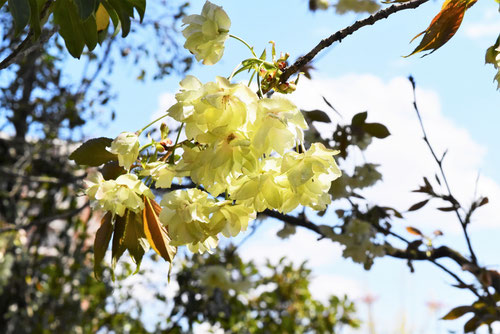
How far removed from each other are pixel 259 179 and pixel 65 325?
340 cm

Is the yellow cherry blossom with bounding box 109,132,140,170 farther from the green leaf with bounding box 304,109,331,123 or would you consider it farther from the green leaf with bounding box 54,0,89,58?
the green leaf with bounding box 304,109,331,123

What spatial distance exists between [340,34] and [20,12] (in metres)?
0.44

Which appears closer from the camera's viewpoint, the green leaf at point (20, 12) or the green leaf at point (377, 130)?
the green leaf at point (20, 12)

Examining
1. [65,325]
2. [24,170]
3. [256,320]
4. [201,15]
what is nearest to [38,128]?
[24,170]

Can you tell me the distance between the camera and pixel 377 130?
166cm

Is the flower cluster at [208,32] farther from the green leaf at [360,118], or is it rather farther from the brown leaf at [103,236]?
the green leaf at [360,118]

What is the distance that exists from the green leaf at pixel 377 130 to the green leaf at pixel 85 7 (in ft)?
3.37

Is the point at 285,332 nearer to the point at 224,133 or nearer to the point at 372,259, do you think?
the point at 372,259

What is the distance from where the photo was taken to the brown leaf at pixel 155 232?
85 cm

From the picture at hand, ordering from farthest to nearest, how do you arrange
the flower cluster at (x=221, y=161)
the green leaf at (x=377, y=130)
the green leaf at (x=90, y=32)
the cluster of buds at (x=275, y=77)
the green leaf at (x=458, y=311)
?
1. the green leaf at (x=377, y=130)
2. the green leaf at (x=458, y=311)
3. the green leaf at (x=90, y=32)
4. the cluster of buds at (x=275, y=77)
5. the flower cluster at (x=221, y=161)

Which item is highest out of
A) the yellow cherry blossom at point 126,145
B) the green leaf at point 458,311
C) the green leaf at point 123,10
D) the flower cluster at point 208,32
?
the green leaf at point 123,10

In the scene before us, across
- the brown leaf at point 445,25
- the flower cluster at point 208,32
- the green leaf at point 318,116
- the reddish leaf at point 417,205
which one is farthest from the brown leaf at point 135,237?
the reddish leaf at point 417,205

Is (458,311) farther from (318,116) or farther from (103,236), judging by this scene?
(103,236)

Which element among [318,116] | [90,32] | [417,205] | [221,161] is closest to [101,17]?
[90,32]
